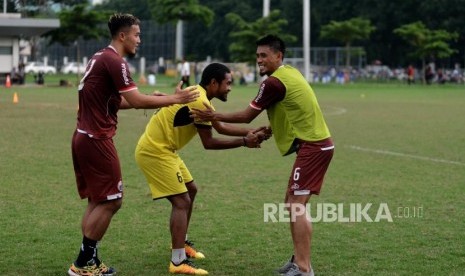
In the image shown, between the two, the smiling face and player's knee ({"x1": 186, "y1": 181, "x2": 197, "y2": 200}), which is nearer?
the smiling face

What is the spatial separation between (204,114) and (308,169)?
3.31 ft

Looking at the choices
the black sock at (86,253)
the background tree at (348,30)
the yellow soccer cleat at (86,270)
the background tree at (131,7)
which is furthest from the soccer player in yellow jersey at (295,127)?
the background tree at (131,7)

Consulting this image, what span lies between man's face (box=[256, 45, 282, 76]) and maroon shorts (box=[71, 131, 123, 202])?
56.6 inches

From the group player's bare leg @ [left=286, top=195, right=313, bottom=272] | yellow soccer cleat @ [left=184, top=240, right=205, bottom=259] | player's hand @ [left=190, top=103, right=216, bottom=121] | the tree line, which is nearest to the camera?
player's bare leg @ [left=286, top=195, right=313, bottom=272]

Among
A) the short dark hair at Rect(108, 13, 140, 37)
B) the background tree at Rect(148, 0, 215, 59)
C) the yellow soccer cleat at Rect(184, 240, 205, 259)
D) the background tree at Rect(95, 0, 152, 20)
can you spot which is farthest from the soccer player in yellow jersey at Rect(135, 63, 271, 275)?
the background tree at Rect(95, 0, 152, 20)

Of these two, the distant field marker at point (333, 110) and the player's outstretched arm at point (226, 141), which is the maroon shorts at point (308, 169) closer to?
the player's outstretched arm at point (226, 141)

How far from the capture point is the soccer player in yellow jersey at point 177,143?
769cm

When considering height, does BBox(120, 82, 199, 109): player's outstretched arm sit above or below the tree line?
below

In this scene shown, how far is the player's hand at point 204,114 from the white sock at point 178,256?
3.77 feet

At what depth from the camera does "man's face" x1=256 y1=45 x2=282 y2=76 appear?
292 inches

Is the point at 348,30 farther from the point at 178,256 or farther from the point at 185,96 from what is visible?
the point at 185,96

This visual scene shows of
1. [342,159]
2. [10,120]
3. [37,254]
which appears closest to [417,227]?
[37,254]

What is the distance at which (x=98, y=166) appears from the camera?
7094 millimetres

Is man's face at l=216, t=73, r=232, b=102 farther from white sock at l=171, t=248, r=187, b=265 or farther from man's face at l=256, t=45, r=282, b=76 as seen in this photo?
white sock at l=171, t=248, r=187, b=265
